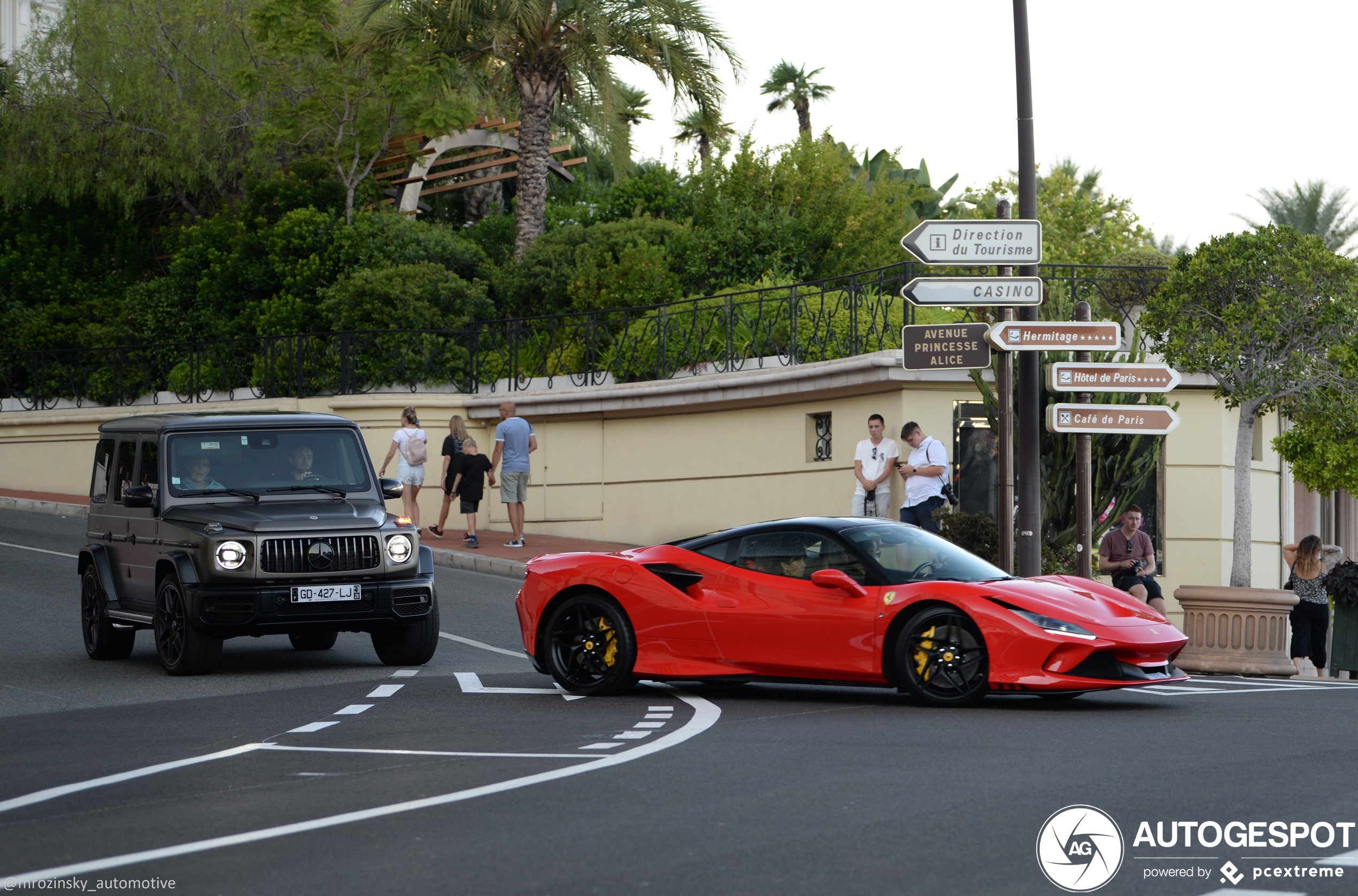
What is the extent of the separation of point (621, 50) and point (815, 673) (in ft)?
60.3

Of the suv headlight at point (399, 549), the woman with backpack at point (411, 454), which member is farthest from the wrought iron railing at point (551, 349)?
the suv headlight at point (399, 549)

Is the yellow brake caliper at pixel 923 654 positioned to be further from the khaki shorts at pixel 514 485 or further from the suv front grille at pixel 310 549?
the khaki shorts at pixel 514 485

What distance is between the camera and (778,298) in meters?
21.1

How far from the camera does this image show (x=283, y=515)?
11734mm

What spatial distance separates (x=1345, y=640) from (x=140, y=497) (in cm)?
1141

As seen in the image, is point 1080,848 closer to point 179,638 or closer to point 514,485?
point 179,638

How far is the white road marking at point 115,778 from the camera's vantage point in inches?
264

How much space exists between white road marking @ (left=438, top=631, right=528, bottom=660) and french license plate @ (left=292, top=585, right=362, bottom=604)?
2.01m

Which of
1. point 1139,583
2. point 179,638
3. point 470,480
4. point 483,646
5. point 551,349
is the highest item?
point 551,349

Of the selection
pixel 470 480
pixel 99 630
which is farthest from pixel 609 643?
pixel 470 480

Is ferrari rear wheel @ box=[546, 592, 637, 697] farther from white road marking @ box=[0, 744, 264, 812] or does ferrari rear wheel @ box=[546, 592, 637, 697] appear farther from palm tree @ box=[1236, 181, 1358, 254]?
palm tree @ box=[1236, 181, 1358, 254]

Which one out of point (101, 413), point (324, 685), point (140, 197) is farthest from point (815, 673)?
point (140, 197)

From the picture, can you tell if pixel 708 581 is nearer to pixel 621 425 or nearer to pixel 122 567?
pixel 122 567

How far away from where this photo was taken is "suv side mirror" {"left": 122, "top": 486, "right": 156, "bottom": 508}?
1216cm
